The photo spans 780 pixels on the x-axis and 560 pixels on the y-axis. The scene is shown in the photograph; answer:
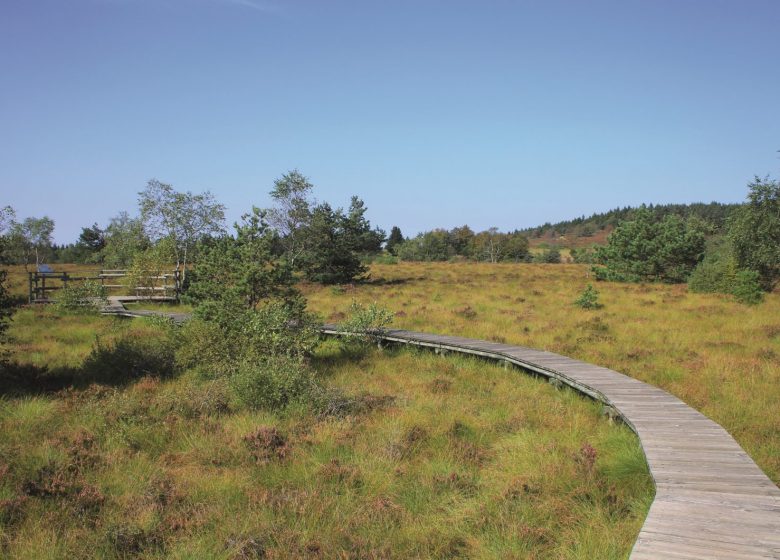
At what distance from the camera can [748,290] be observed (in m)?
19.5

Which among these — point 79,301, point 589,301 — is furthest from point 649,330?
point 79,301

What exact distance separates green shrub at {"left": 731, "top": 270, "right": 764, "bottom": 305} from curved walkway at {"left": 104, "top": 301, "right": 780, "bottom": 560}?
14.2m

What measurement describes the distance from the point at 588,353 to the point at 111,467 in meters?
9.71

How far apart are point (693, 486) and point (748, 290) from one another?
723 inches

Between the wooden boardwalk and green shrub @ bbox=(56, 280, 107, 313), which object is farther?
green shrub @ bbox=(56, 280, 107, 313)

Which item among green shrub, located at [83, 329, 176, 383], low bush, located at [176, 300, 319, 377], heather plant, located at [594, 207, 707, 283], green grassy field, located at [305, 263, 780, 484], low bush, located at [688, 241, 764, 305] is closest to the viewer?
green grassy field, located at [305, 263, 780, 484]

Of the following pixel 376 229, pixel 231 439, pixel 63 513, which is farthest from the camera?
pixel 376 229

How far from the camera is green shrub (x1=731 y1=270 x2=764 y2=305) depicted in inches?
755

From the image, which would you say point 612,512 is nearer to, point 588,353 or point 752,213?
point 588,353

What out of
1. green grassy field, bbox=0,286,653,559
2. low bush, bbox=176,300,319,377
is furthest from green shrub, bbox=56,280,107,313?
green grassy field, bbox=0,286,653,559

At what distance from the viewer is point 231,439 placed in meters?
6.61

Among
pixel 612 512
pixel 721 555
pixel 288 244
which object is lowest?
pixel 612 512

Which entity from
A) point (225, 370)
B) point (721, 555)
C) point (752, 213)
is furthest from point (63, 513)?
point (752, 213)

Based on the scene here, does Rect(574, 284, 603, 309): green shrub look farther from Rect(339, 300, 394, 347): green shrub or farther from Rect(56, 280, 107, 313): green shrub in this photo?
Rect(56, 280, 107, 313): green shrub
